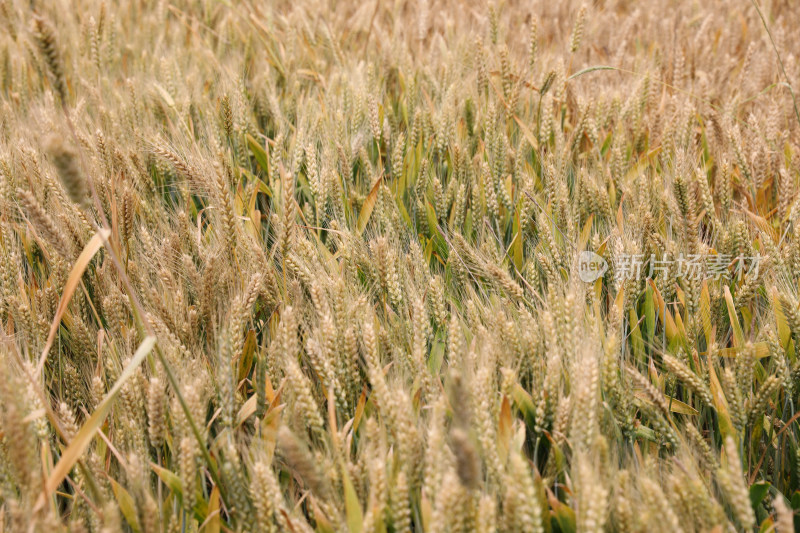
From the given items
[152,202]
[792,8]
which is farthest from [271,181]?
[792,8]

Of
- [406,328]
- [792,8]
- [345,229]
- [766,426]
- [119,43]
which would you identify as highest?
[792,8]

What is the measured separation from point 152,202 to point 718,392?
1.55 meters

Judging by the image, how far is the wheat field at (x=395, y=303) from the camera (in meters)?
0.99

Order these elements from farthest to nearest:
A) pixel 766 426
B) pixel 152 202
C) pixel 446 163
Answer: pixel 446 163 < pixel 152 202 < pixel 766 426

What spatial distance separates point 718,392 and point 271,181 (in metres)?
1.32

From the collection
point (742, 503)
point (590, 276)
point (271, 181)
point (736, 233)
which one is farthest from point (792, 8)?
point (742, 503)

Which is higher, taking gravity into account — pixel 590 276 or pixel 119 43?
pixel 119 43

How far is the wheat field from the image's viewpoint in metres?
0.99

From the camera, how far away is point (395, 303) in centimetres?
141

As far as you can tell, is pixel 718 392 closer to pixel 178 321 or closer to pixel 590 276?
pixel 590 276

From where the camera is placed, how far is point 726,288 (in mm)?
1410

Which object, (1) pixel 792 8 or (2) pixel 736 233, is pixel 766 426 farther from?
(1) pixel 792 8

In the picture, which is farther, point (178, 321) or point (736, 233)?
point (736, 233)

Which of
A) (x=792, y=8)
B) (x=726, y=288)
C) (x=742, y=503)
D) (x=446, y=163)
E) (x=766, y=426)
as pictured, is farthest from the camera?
(x=792, y=8)
